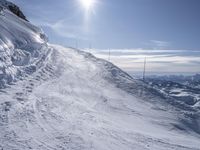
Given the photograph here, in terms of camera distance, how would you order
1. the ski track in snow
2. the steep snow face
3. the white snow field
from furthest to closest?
the steep snow face
the white snow field
the ski track in snow

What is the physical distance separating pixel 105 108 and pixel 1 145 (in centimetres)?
1133

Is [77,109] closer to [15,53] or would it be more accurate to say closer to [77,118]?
[77,118]

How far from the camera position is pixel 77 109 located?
743 inches

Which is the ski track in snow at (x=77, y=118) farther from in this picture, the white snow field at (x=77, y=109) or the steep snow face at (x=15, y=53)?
the steep snow face at (x=15, y=53)

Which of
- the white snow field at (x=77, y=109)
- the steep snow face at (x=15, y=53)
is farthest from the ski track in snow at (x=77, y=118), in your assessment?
the steep snow face at (x=15, y=53)

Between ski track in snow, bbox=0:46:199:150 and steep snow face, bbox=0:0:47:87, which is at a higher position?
steep snow face, bbox=0:0:47:87

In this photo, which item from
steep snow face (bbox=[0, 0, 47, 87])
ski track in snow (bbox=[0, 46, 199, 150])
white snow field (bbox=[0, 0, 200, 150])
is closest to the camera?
ski track in snow (bbox=[0, 46, 199, 150])

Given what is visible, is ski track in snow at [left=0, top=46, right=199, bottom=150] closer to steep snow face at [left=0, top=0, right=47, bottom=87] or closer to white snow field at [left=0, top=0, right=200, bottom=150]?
white snow field at [left=0, top=0, right=200, bottom=150]

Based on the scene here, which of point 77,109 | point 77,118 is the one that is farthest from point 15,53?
point 77,118

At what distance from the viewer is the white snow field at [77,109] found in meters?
13.2

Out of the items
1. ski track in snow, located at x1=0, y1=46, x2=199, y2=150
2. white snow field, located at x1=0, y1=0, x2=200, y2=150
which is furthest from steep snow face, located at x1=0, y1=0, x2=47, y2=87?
ski track in snow, located at x1=0, y1=46, x2=199, y2=150

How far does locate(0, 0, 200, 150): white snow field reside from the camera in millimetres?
13180

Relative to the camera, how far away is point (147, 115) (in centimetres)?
2205

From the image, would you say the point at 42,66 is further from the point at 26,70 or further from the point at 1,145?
the point at 1,145
